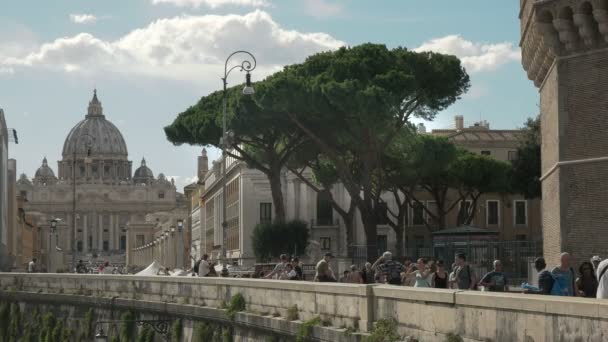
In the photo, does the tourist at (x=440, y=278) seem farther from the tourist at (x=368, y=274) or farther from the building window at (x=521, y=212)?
the building window at (x=521, y=212)

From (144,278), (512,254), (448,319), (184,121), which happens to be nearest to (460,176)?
(184,121)

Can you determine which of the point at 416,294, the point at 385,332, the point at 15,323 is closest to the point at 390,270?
the point at 385,332

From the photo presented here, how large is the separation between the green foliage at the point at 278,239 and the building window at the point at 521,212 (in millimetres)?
20077

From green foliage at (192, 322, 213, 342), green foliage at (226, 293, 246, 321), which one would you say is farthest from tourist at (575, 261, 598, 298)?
green foliage at (192, 322, 213, 342)

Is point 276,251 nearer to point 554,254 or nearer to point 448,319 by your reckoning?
point 554,254

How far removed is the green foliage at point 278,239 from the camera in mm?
67625

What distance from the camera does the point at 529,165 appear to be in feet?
231

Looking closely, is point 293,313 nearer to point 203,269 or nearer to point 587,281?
point 587,281

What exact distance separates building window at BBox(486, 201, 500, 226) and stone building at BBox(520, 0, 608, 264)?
5792 centimetres

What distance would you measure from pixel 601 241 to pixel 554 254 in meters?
1.88

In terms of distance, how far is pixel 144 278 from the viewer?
3178 cm

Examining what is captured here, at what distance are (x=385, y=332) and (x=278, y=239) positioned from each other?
51521 millimetres

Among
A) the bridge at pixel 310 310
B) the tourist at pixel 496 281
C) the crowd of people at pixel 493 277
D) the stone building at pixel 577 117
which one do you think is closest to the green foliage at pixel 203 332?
the bridge at pixel 310 310

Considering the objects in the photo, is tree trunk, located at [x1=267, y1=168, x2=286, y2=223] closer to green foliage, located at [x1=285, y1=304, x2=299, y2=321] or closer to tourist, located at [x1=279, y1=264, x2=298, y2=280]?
tourist, located at [x1=279, y1=264, x2=298, y2=280]
